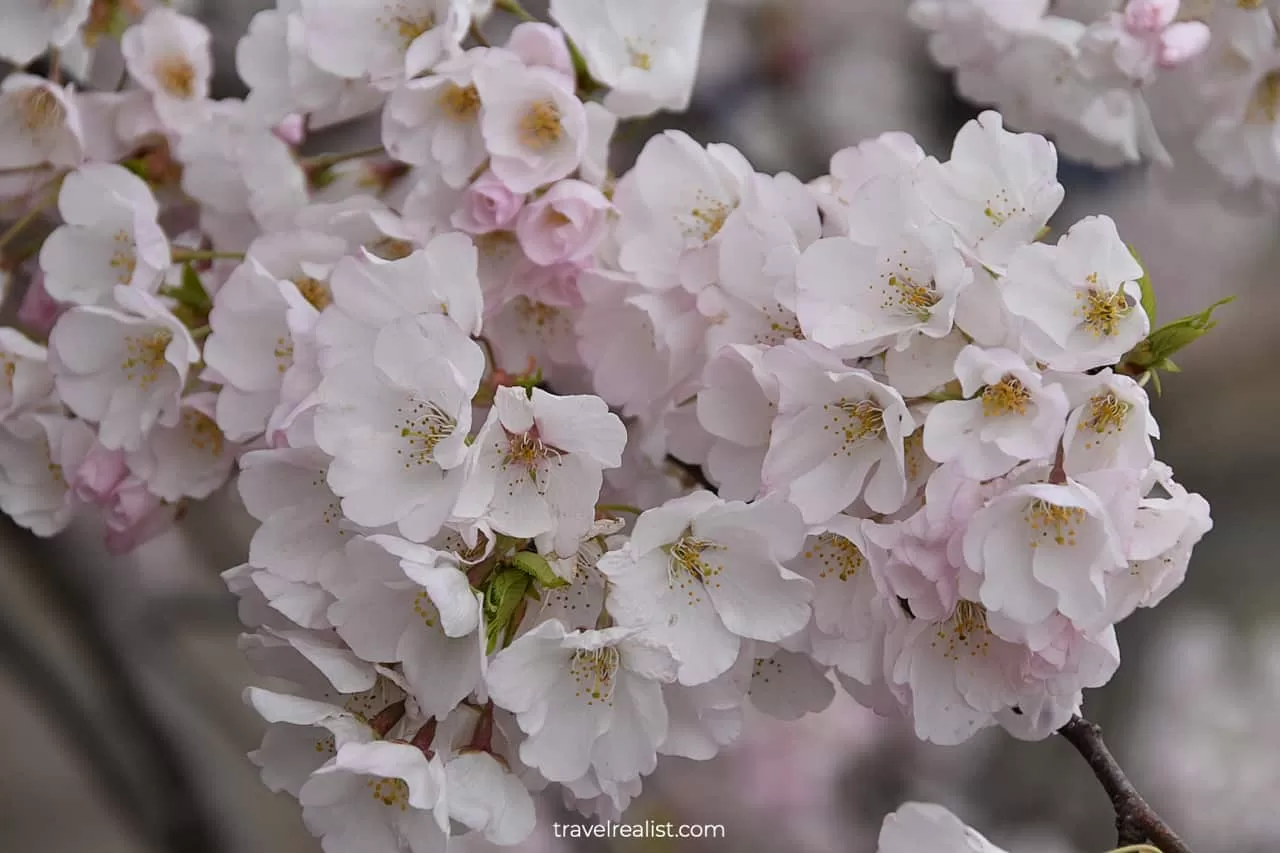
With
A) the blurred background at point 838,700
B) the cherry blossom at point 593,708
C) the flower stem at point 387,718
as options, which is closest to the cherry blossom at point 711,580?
the cherry blossom at point 593,708

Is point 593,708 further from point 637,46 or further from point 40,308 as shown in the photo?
point 40,308

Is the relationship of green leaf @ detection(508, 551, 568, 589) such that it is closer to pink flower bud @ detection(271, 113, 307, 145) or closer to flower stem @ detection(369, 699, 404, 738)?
flower stem @ detection(369, 699, 404, 738)

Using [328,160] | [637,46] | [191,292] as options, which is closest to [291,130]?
[328,160]

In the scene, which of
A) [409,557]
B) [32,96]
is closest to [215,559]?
[32,96]

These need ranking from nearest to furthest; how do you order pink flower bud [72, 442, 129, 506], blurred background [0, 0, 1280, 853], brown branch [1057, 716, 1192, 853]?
1. brown branch [1057, 716, 1192, 853]
2. pink flower bud [72, 442, 129, 506]
3. blurred background [0, 0, 1280, 853]

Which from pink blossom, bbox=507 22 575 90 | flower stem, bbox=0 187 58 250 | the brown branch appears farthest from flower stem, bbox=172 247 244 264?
the brown branch

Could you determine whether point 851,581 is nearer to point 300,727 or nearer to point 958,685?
point 958,685

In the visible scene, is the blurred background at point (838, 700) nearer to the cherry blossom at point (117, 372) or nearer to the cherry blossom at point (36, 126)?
the cherry blossom at point (36, 126)
